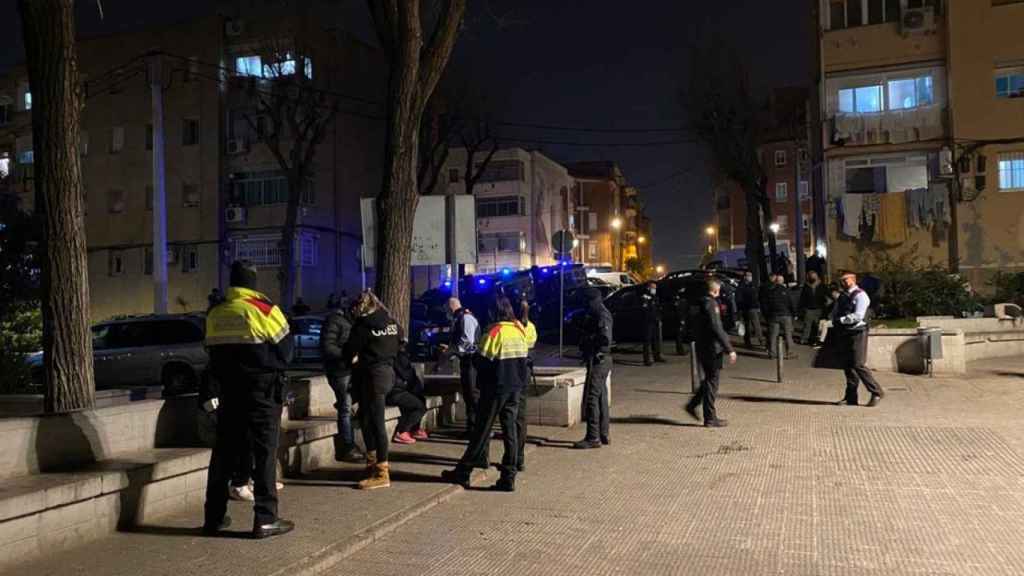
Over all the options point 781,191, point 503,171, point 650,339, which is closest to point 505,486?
point 650,339

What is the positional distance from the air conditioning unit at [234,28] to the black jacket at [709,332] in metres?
30.0

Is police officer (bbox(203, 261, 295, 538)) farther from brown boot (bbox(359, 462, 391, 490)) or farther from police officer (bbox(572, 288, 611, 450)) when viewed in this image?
police officer (bbox(572, 288, 611, 450))

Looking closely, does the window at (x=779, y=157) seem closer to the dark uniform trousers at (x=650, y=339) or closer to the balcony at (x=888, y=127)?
the balcony at (x=888, y=127)

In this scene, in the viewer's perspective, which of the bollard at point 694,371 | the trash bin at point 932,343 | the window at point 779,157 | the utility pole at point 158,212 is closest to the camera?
the bollard at point 694,371

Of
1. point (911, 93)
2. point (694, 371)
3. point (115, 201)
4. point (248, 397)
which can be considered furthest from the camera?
point (115, 201)

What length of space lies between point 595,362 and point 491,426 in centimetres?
208

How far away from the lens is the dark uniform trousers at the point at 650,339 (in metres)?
16.4

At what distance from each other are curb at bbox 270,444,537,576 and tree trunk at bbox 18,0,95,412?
2782 mm

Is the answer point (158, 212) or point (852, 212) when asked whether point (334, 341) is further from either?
point (852, 212)

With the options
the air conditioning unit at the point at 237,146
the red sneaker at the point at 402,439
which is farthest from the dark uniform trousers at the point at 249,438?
the air conditioning unit at the point at 237,146

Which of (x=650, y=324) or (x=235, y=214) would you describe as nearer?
(x=650, y=324)

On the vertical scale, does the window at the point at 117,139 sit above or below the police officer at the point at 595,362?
above

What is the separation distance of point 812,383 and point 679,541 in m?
8.70

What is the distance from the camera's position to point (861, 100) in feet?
89.4
